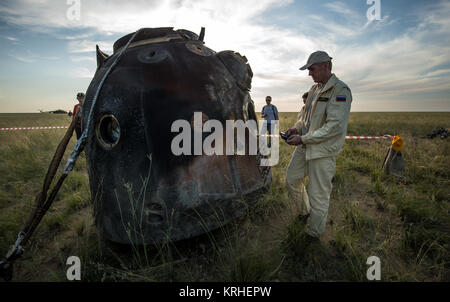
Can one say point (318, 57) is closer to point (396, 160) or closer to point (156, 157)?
point (156, 157)

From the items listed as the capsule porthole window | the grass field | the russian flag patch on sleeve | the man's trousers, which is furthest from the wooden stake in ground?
the capsule porthole window

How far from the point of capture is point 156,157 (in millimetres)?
2059

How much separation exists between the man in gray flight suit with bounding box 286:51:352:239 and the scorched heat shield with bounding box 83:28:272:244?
0.90 meters

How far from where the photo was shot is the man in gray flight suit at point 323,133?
2314mm

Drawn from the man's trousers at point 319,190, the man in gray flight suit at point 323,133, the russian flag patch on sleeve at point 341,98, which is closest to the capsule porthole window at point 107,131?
the man in gray flight suit at point 323,133

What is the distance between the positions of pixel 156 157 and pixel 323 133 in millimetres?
1833

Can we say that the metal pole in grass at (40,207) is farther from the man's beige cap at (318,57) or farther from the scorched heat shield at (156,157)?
the man's beige cap at (318,57)

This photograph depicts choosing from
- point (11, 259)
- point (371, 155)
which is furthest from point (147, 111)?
point (371, 155)

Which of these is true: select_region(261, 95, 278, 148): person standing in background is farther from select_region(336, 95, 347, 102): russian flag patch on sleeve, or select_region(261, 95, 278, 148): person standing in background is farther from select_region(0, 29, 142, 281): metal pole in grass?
select_region(0, 29, 142, 281): metal pole in grass

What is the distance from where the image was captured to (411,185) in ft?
15.3

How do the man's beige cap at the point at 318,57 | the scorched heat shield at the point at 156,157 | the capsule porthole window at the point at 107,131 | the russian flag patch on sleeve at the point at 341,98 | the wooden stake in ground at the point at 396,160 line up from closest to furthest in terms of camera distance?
the scorched heat shield at the point at 156,157 → the capsule porthole window at the point at 107,131 → the russian flag patch on sleeve at the point at 341,98 → the man's beige cap at the point at 318,57 → the wooden stake in ground at the point at 396,160

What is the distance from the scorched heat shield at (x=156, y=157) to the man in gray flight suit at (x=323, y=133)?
2.96 ft
